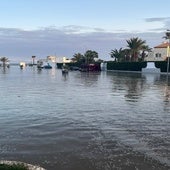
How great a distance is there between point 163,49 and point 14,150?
3785 inches

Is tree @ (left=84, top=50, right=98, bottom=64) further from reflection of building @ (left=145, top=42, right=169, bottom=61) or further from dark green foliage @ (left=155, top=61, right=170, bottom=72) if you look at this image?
dark green foliage @ (left=155, top=61, right=170, bottom=72)

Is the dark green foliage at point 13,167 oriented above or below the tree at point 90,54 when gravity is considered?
above

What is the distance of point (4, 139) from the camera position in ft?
35.6

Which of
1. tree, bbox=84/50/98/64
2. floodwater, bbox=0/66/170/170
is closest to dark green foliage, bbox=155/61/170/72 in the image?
floodwater, bbox=0/66/170/170

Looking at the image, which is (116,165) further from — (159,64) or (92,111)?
(159,64)

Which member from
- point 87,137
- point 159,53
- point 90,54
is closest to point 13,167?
point 87,137

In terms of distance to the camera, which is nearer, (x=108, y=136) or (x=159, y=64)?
(x=108, y=136)

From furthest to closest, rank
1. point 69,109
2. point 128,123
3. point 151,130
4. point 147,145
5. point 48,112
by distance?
1. point 69,109
2. point 48,112
3. point 128,123
4. point 151,130
5. point 147,145

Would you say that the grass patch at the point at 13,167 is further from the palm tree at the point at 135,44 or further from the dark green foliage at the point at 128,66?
the palm tree at the point at 135,44

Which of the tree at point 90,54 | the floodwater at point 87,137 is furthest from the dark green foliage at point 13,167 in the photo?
the tree at point 90,54

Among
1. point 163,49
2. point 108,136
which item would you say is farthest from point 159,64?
point 108,136

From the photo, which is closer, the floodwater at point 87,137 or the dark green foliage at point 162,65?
the floodwater at point 87,137

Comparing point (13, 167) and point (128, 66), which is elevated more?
point (13, 167)

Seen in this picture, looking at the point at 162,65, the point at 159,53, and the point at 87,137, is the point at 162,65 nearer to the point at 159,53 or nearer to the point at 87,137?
the point at 159,53
